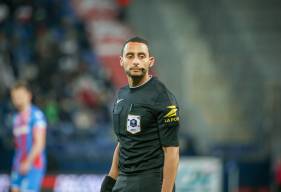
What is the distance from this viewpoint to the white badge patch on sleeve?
170 inches

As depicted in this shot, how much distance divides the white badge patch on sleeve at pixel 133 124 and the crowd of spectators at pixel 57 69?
7.51m

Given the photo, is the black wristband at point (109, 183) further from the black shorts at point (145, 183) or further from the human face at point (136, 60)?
the human face at point (136, 60)

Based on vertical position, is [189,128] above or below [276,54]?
below

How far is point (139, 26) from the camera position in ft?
47.3

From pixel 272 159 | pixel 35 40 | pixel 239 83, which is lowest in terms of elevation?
pixel 272 159

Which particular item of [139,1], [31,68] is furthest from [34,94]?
[139,1]

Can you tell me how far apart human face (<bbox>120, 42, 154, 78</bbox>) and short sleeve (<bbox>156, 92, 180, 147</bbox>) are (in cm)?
21

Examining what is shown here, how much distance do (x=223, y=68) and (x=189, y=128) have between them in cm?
157

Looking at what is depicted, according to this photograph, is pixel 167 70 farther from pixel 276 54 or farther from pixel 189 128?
pixel 276 54

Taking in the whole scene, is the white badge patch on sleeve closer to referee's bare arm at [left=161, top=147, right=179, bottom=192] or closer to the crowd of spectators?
referee's bare arm at [left=161, top=147, right=179, bottom=192]

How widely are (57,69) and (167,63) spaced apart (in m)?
2.07

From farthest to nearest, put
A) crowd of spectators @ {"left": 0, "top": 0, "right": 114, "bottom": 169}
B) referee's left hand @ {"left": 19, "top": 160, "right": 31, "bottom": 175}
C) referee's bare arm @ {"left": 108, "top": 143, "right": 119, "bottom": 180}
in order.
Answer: crowd of spectators @ {"left": 0, "top": 0, "right": 114, "bottom": 169}, referee's left hand @ {"left": 19, "top": 160, "right": 31, "bottom": 175}, referee's bare arm @ {"left": 108, "top": 143, "right": 119, "bottom": 180}

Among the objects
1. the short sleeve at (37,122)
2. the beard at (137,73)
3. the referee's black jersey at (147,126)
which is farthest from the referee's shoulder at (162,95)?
the short sleeve at (37,122)

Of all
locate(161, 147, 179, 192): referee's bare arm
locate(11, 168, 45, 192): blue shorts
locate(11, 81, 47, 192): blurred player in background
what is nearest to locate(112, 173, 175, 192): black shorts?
locate(161, 147, 179, 192): referee's bare arm
